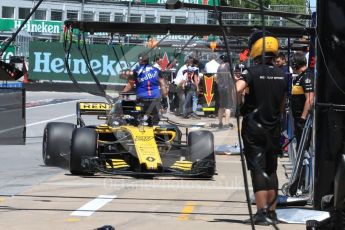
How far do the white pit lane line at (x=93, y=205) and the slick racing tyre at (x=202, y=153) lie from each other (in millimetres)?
1861

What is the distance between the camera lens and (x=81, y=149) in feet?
36.9

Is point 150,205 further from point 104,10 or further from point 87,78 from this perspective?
point 104,10

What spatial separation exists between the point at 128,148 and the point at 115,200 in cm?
219

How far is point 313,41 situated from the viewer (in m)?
9.01

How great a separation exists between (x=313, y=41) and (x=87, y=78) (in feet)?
94.0

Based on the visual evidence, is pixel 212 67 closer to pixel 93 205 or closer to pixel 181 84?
pixel 181 84

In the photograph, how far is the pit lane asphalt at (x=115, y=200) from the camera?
26.8ft

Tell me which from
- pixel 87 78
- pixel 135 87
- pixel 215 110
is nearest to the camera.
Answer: pixel 135 87

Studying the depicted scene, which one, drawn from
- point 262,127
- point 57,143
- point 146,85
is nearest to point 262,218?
point 262,127

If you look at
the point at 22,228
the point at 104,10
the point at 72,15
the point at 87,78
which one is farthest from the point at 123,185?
the point at 72,15

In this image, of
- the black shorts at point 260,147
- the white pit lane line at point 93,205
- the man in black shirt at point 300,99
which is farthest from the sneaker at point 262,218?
the man in black shirt at point 300,99

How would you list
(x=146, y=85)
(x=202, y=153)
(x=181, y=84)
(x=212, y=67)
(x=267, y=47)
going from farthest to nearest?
(x=181, y=84)
(x=212, y=67)
(x=146, y=85)
(x=202, y=153)
(x=267, y=47)

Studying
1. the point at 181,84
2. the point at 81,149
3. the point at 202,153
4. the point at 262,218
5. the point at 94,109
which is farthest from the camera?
the point at 181,84

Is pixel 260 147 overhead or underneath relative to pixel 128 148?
overhead
